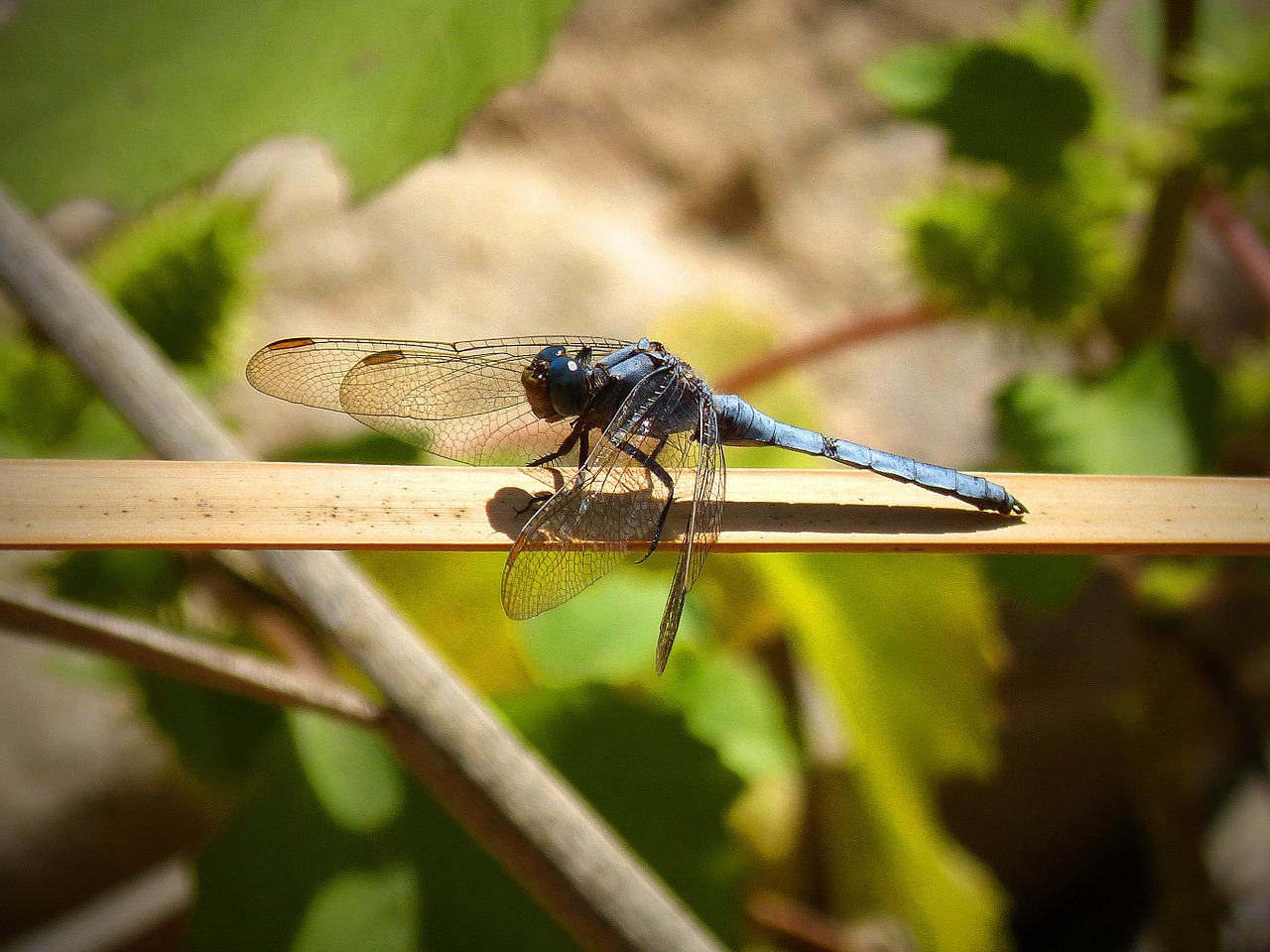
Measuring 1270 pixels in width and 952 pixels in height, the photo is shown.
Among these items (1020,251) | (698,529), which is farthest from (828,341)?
(698,529)

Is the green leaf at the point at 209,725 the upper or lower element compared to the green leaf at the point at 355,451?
lower

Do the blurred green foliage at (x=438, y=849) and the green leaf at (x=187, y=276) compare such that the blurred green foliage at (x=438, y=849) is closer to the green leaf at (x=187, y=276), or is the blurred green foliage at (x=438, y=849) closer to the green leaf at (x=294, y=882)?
the green leaf at (x=294, y=882)

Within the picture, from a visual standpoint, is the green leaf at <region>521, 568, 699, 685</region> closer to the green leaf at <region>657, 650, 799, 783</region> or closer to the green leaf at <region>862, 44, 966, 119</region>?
the green leaf at <region>657, 650, 799, 783</region>

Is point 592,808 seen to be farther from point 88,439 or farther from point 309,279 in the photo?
point 309,279

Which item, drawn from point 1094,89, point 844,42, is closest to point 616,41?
point 844,42

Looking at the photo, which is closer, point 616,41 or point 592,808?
point 592,808

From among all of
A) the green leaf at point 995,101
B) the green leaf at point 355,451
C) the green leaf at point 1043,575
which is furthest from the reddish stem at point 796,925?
the green leaf at point 995,101
